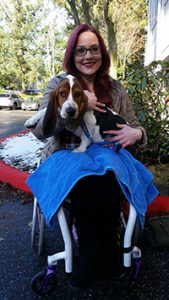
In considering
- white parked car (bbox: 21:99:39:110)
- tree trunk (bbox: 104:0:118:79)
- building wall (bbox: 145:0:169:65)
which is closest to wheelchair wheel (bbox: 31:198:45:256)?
tree trunk (bbox: 104:0:118:79)

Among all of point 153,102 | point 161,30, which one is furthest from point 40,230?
point 161,30

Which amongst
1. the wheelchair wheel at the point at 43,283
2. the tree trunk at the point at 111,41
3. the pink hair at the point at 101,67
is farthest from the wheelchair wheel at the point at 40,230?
the tree trunk at the point at 111,41

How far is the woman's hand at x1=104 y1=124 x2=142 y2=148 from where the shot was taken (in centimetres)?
227

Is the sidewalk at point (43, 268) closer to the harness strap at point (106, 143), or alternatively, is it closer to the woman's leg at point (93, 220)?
the woman's leg at point (93, 220)

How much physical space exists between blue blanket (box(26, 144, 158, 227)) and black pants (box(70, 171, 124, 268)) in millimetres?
60

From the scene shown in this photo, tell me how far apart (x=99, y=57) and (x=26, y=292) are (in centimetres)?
197

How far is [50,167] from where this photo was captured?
2.10m

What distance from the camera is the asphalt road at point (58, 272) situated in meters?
2.27

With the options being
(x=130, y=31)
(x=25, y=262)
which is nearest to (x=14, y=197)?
(x=25, y=262)

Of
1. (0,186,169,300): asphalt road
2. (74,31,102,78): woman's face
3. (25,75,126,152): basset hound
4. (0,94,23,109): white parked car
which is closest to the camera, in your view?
(25,75,126,152): basset hound

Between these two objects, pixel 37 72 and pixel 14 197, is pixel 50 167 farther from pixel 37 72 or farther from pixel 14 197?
pixel 37 72

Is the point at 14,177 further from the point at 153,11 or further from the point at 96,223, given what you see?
the point at 153,11

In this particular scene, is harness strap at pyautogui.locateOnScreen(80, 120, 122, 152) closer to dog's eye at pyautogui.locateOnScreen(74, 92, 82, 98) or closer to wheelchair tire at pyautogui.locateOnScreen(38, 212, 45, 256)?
dog's eye at pyautogui.locateOnScreen(74, 92, 82, 98)

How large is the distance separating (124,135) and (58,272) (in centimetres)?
124
